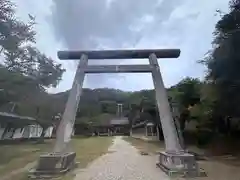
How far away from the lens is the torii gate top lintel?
13445mm

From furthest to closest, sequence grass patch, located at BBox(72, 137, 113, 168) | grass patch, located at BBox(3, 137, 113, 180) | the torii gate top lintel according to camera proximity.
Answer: grass patch, located at BBox(72, 137, 113, 168)
the torii gate top lintel
grass patch, located at BBox(3, 137, 113, 180)

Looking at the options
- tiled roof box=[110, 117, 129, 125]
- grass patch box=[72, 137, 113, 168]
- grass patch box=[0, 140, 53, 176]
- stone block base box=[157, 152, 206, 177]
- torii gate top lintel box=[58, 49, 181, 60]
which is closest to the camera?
stone block base box=[157, 152, 206, 177]

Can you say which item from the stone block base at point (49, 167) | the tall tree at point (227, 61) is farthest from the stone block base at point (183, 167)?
the tall tree at point (227, 61)

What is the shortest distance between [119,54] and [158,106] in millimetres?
3044

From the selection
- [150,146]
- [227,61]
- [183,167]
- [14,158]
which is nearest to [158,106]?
[183,167]

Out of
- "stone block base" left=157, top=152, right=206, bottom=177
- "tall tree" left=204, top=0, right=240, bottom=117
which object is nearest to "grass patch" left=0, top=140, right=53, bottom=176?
"stone block base" left=157, top=152, right=206, bottom=177

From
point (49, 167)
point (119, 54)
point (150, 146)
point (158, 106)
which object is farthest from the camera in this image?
point (150, 146)

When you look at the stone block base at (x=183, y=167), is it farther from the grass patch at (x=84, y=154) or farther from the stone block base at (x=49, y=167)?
the stone block base at (x=49, y=167)

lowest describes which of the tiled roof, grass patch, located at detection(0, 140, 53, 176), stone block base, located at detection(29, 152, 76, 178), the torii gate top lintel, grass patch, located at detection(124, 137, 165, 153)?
stone block base, located at detection(29, 152, 76, 178)

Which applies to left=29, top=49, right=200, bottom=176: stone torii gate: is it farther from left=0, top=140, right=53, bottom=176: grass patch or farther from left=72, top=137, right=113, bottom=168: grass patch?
left=0, top=140, right=53, bottom=176: grass patch

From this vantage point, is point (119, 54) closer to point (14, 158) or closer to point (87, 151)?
point (14, 158)

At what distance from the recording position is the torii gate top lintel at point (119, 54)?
44.1 ft

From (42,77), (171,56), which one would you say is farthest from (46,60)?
(171,56)

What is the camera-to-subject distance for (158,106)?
39.0ft
